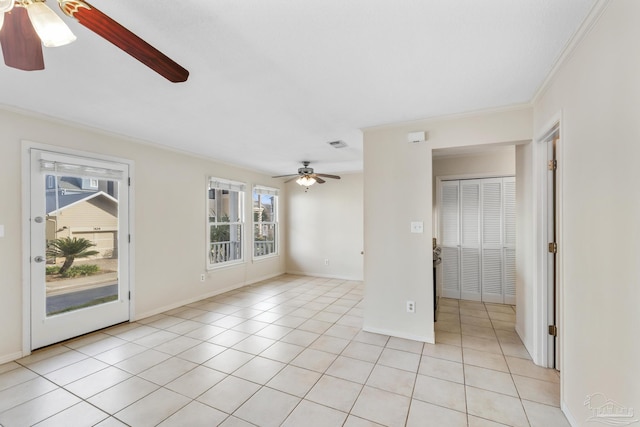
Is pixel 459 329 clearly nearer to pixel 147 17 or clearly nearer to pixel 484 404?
pixel 484 404

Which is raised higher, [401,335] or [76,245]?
[76,245]

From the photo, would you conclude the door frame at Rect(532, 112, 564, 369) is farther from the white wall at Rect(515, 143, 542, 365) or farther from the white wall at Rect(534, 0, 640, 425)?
the white wall at Rect(534, 0, 640, 425)

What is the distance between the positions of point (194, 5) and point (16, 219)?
2940 mm

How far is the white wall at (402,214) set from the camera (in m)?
2.99

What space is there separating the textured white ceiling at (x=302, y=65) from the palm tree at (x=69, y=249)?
53.3 inches

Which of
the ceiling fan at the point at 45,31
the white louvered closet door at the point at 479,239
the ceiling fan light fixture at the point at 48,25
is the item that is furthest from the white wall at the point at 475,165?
the ceiling fan light fixture at the point at 48,25

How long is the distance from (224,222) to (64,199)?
2.52 meters

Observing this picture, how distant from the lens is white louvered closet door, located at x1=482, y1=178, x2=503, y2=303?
4.37m

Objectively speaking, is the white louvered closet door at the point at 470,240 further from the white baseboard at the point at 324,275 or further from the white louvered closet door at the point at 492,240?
the white baseboard at the point at 324,275

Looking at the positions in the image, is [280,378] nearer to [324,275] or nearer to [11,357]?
[11,357]

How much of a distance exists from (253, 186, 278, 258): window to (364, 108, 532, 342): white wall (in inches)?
134

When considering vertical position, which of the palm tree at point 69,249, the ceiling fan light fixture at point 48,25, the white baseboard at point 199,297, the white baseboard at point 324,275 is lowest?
the white baseboard at point 324,275

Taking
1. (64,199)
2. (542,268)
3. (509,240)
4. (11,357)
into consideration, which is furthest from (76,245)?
(509,240)

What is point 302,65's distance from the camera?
1.96 metres
